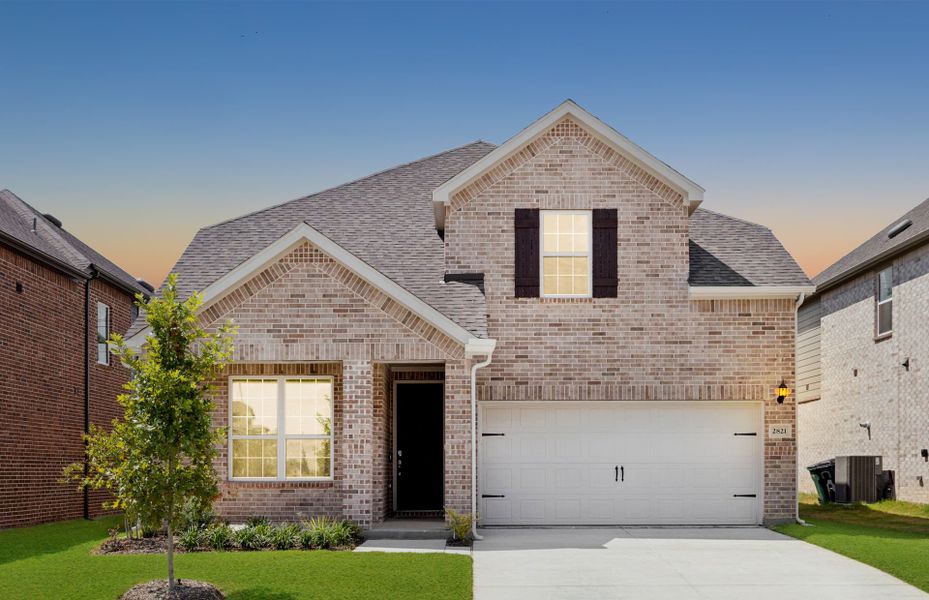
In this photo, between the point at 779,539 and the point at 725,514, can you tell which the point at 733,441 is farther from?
the point at 779,539

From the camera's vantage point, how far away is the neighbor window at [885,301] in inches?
923

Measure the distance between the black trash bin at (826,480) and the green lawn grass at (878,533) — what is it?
42 centimetres

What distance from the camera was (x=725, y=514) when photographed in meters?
17.8

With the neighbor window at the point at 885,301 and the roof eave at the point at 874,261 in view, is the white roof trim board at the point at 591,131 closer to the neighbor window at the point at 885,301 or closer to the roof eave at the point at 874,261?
the roof eave at the point at 874,261

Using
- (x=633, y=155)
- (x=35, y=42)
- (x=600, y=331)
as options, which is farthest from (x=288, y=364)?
(x=35, y=42)

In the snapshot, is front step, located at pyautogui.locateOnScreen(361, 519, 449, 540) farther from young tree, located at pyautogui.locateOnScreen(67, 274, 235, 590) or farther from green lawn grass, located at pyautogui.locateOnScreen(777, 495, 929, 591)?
green lawn grass, located at pyautogui.locateOnScreen(777, 495, 929, 591)

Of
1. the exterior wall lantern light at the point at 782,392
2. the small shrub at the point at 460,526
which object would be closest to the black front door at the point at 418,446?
Answer: the small shrub at the point at 460,526

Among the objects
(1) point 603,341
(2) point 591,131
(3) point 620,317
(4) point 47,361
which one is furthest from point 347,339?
(4) point 47,361

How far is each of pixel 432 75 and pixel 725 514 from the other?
10.2 metres

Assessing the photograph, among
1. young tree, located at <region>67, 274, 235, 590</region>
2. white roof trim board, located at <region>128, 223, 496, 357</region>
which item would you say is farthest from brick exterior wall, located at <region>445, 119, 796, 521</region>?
young tree, located at <region>67, 274, 235, 590</region>

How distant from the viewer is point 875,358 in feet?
79.1

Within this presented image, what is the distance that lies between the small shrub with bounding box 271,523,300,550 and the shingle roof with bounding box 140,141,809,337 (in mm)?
4431

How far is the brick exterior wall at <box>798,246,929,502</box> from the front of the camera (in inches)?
850

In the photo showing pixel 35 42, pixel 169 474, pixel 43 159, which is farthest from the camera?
pixel 43 159
